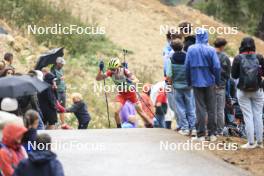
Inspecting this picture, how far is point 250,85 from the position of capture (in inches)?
527

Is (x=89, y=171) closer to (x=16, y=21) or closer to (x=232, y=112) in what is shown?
Answer: (x=232, y=112)

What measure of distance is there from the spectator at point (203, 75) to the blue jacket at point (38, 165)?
5.70 meters

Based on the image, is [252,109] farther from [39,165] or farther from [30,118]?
[39,165]

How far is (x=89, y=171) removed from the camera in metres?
12.2

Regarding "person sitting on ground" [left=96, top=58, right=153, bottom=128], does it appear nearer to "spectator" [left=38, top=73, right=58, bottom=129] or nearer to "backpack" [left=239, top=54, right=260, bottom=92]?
"spectator" [left=38, top=73, right=58, bottom=129]

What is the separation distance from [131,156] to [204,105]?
177cm

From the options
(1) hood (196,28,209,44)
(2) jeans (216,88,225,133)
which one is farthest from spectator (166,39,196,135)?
(1) hood (196,28,209,44)

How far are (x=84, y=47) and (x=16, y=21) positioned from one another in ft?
9.12

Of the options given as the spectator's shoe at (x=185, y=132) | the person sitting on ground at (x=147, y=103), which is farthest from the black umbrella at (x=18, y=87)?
the person sitting on ground at (x=147, y=103)

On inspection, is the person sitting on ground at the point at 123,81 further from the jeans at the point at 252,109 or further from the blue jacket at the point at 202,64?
the jeans at the point at 252,109

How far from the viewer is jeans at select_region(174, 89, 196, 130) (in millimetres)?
15359

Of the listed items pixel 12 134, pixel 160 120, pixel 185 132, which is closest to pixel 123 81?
pixel 160 120

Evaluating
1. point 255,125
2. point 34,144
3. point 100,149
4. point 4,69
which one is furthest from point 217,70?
point 34,144

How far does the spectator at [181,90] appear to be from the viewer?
Answer: 15055 mm
